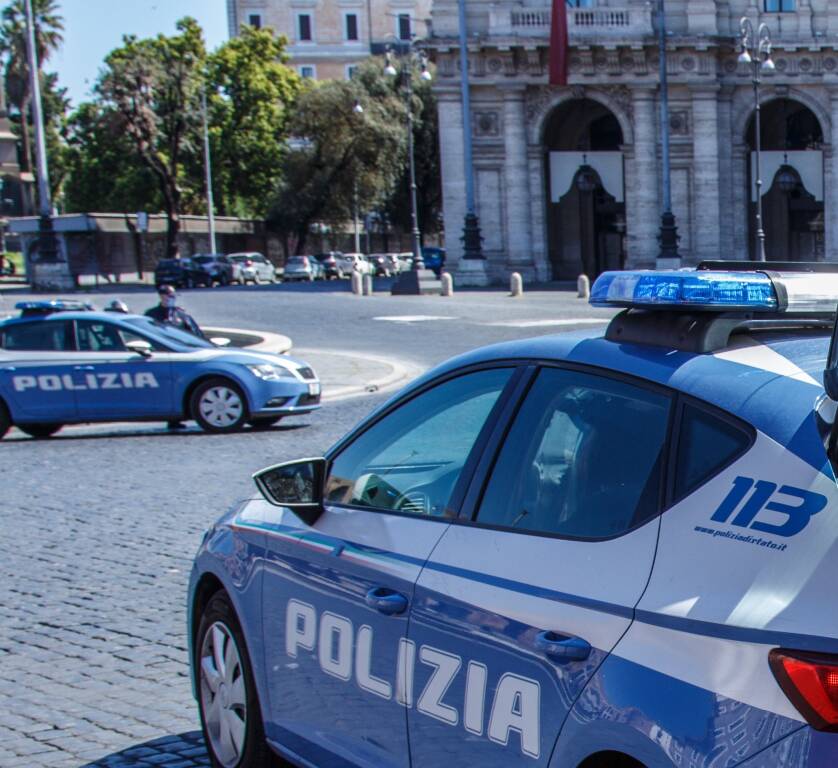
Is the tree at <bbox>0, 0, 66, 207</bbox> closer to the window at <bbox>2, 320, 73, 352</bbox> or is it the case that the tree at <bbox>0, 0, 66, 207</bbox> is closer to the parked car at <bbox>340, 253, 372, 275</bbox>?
the parked car at <bbox>340, 253, 372, 275</bbox>

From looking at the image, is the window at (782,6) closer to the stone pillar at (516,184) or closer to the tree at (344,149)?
the stone pillar at (516,184)

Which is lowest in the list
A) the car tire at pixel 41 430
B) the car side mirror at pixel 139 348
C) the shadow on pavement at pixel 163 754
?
the car tire at pixel 41 430

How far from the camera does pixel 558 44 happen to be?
5462 cm

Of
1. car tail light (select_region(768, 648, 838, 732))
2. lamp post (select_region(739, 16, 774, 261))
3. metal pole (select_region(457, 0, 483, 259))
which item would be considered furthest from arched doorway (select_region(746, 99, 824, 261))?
car tail light (select_region(768, 648, 838, 732))

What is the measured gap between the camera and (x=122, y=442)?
15.9m

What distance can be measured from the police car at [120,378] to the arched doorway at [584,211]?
4449 cm

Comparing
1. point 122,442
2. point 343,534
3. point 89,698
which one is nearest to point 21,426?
point 122,442

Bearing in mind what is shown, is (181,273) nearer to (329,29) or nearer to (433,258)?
(433,258)

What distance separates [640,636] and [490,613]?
1.72 feet

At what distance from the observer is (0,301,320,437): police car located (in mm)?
16125

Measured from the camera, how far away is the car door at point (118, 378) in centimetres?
1611

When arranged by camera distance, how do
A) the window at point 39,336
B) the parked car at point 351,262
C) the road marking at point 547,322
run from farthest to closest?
the parked car at point 351,262, the road marking at point 547,322, the window at point 39,336

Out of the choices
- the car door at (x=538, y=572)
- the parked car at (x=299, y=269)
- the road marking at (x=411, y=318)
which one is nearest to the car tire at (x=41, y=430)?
the car door at (x=538, y=572)

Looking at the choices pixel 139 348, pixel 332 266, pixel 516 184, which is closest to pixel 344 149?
pixel 332 266
